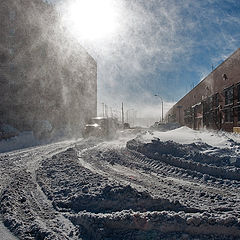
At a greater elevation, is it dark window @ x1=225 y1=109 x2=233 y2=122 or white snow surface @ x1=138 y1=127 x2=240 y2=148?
dark window @ x1=225 y1=109 x2=233 y2=122

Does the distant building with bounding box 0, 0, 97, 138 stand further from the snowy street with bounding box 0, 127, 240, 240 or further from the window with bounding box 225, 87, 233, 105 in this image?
the snowy street with bounding box 0, 127, 240, 240

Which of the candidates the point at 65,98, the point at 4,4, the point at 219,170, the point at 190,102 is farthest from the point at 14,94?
the point at 219,170

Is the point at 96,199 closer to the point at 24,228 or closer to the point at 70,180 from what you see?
the point at 24,228

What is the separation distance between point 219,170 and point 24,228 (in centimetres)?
457

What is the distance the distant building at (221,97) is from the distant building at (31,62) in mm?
12807

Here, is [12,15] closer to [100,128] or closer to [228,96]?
[100,128]

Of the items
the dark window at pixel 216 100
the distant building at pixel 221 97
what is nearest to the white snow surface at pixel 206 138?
the distant building at pixel 221 97

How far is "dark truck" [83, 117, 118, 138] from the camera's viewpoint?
64.7ft

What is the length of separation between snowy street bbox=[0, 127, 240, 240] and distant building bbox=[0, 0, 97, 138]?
19.8m

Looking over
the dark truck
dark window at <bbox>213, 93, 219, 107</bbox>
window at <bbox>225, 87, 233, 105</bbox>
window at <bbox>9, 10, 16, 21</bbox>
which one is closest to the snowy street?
window at <bbox>225, 87, 233, 105</bbox>

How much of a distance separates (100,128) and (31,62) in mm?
12382

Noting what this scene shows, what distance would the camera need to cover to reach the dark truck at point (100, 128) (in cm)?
1973

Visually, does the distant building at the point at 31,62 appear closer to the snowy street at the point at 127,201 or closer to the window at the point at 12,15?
the window at the point at 12,15

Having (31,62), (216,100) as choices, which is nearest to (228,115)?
(216,100)
